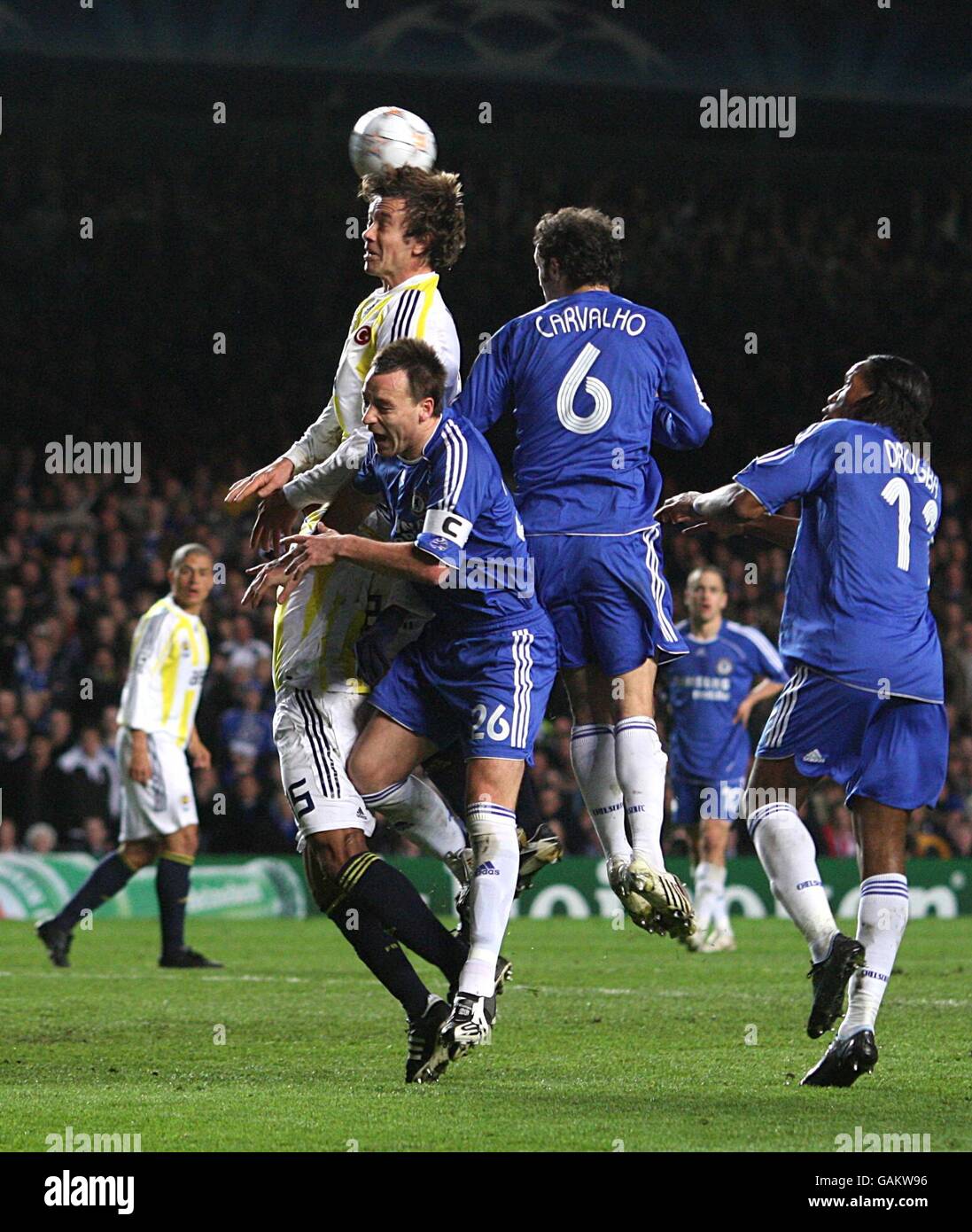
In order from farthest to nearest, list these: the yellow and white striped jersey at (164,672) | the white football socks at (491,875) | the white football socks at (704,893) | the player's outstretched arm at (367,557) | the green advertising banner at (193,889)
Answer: the green advertising banner at (193,889) < the white football socks at (704,893) < the yellow and white striped jersey at (164,672) < the white football socks at (491,875) < the player's outstretched arm at (367,557)

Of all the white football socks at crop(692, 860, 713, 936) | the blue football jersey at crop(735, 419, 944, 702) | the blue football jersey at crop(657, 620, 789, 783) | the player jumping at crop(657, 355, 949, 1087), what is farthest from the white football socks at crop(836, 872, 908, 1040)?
the blue football jersey at crop(657, 620, 789, 783)

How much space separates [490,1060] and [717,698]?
637 centimetres

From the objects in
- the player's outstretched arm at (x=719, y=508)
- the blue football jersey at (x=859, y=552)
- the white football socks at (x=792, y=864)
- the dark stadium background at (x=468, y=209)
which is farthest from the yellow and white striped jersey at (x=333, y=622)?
the dark stadium background at (x=468, y=209)

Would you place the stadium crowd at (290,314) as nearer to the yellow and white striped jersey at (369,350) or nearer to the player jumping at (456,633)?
the yellow and white striped jersey at (369,350)

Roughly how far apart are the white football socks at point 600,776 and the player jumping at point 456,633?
0.63 meters

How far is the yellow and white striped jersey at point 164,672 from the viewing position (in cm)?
1133

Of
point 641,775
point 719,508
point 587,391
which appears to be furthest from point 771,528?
point 641,775

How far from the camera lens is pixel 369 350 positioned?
20.6 ft

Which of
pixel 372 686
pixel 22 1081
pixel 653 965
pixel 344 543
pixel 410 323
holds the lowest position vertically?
pixel 653 965

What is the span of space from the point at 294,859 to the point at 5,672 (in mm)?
3331

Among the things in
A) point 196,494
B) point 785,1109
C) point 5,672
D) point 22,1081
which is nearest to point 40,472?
point 196,494

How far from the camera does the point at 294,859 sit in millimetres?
15461

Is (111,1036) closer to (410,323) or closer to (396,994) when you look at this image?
(396,994)
